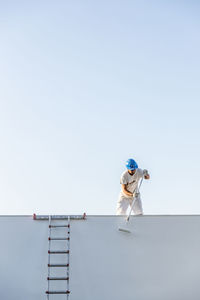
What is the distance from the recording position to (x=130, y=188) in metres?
7.88

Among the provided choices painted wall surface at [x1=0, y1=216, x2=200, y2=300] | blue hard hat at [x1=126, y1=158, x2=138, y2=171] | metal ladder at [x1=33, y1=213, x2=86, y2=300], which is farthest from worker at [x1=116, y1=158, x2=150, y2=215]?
metal ladder at [x1=33, y1=213, x2=86, y2=300]

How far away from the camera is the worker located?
775 centimetres

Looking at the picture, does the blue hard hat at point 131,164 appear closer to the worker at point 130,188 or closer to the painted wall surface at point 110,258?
the worker at point 130,188

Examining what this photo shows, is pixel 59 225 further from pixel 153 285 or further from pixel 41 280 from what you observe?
pixel 153 285

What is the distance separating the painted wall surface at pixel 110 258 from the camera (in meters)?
6.77

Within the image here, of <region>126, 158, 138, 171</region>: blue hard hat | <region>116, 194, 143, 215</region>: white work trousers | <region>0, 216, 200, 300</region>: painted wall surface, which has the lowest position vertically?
<region>0, 216, 200, 300</region>: painted wall surface

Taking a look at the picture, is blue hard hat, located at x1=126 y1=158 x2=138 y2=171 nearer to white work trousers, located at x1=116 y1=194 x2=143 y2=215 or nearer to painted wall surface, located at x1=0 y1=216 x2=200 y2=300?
white work trousers, located at x1=116 y1=194 x2=143 y2=215

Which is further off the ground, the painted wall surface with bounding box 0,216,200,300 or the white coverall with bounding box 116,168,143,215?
the white coverall with bounding box 116,168,143,215

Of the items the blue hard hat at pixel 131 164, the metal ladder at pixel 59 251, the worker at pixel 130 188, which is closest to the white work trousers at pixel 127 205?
the worker at pixel 130 188

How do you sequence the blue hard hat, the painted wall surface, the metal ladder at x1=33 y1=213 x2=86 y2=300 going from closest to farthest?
the metal ladder at x1=33 y1=213 x2=86 y2=300
the painted wall surface
the blue hard hat

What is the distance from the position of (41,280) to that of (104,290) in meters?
0.92

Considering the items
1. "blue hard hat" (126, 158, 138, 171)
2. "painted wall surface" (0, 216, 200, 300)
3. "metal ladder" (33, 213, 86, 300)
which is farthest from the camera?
"blue hard hat" (126, 158, 138, 171)

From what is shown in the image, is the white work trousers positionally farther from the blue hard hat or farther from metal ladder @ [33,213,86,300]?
metal ladder @ [33,213,86,300]

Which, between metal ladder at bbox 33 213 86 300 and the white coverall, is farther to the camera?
the white coverall
